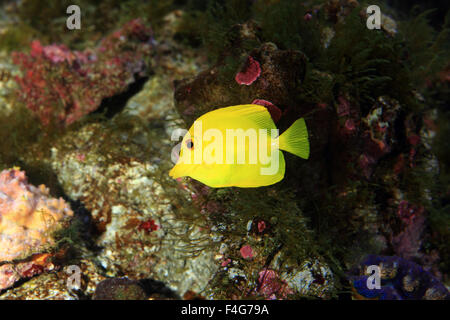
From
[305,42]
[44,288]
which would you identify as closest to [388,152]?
[305,42]

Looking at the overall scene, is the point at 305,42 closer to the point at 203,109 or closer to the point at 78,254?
the point at 203,109

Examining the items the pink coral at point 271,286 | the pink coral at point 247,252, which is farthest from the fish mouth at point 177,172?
the pink coral at point 271,286

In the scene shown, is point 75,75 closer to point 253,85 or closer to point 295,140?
point 253,85

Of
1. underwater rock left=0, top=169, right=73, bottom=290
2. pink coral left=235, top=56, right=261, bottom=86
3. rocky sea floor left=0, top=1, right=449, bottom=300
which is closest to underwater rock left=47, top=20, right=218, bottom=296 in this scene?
rocky sea floor left=0, top=1, right=449, bottom=300

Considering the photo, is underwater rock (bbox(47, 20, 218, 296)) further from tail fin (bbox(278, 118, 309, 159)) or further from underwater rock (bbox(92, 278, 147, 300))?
tail fin (bbox(278, 118, 309, 159))

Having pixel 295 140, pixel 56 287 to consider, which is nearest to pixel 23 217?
pixel 56 287

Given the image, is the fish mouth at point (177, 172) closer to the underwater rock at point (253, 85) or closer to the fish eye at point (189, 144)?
the fish eye at point (189, 144)
